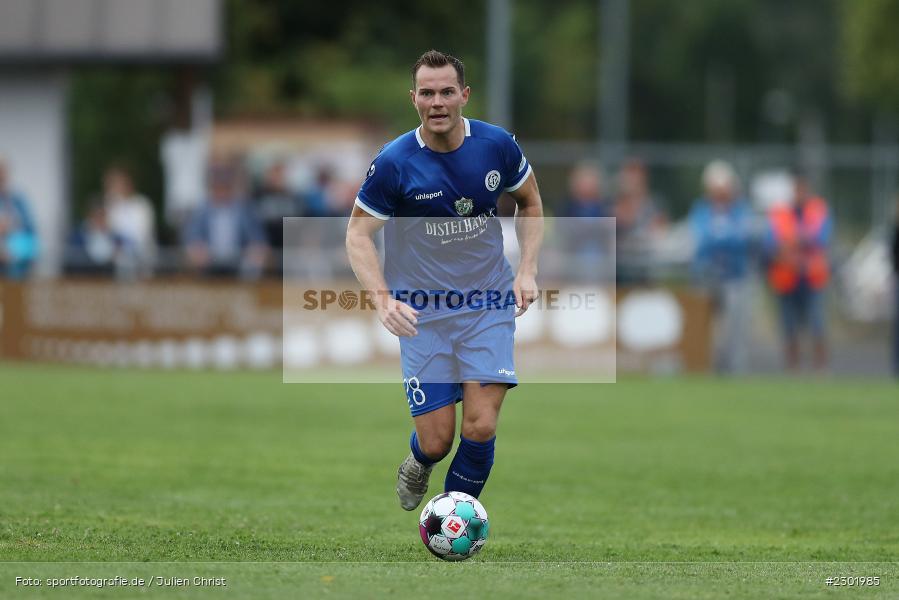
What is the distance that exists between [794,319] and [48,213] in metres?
10.3

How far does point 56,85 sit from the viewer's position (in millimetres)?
23125

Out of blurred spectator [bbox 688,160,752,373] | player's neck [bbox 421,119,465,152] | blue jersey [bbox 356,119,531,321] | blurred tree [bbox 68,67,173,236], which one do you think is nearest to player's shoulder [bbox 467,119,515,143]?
blue jersey [bbox 356,119,531,321]

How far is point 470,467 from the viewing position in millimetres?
8320

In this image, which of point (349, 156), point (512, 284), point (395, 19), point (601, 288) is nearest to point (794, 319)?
point (601, 288)

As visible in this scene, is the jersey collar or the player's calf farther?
the player's calf

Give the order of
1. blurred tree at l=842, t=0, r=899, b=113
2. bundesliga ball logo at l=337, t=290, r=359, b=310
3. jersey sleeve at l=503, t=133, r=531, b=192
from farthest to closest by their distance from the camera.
Result: blurred tree at l=842, t=0, r=899, b=113 < bundesliga ball logo at l=337, t=290, r=359, b=310 < jersey sleeve at l=503, t=133, r=531, b=192

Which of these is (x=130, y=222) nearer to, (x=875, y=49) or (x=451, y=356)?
(x=451, y=356)

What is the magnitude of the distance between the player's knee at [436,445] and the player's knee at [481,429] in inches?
5.5

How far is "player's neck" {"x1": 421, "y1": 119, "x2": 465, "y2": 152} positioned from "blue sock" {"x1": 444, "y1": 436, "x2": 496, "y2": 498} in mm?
1469

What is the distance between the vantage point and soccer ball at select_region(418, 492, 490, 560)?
309 inches

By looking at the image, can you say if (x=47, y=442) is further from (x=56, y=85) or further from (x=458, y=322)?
(x=56, y=85)

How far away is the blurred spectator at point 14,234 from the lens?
65.8ft

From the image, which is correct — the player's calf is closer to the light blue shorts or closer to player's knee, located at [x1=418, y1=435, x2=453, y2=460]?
player's knee, located at [x1=418, y1=435, x2=453, y2=460]

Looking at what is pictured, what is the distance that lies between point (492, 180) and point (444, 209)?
0.29 meters
